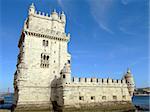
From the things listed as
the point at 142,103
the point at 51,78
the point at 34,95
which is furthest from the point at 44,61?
the point at 142,103

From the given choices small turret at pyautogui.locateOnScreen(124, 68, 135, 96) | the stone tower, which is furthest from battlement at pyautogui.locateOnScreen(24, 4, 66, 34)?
small turret at pyautogui.locateOnScreen(124, 68, 135, 96)

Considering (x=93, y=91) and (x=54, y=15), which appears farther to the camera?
(x=54, y=15)

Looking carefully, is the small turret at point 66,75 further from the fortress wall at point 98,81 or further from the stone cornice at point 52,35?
the stone cornice at point 52,35

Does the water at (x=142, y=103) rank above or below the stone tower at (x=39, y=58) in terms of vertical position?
below

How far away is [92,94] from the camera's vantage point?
31.6 meters

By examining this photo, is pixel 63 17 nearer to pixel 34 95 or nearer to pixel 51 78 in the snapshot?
pixel 51 78

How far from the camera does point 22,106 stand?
2905 centimetres

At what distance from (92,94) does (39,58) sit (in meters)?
10.9

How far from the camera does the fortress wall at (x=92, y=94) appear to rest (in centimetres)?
2952

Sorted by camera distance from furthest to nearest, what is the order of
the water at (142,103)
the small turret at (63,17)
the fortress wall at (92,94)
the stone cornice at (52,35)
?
1. the water at (142,103)
2. the small turret at (63,17)
3. the stone cornice at (52,35)
4. the fortress wall at (92,94)

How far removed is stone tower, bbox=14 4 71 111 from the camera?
30109 millimetres

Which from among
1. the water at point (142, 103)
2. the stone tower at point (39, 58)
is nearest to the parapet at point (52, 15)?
the stone tower at point (39, 58)

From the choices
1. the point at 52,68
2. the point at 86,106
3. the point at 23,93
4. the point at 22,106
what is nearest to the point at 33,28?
the point at 52,68

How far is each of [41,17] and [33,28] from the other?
122 inches
